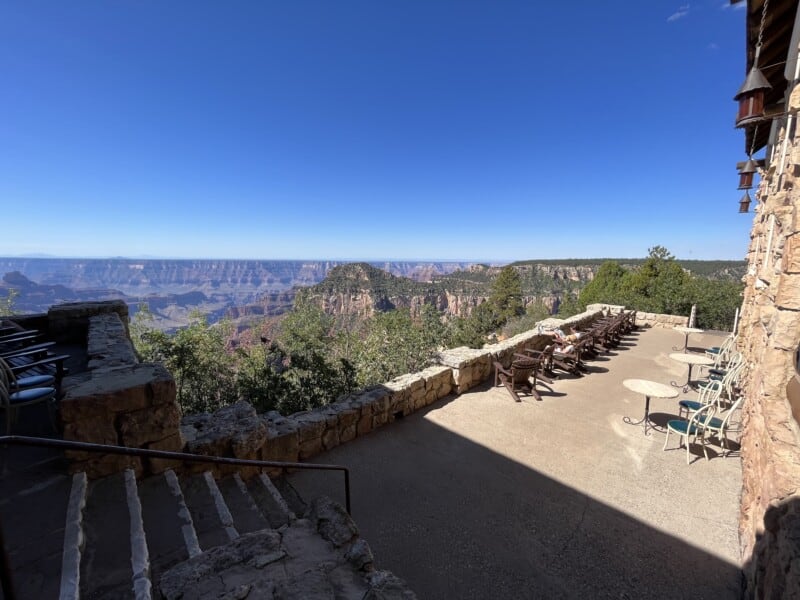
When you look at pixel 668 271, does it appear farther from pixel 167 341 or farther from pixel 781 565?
pixel 167 341

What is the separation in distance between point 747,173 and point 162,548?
9864 millimetres

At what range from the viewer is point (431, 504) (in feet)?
11.2

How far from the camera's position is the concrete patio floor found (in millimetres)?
2643

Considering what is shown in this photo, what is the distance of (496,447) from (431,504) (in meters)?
1.37

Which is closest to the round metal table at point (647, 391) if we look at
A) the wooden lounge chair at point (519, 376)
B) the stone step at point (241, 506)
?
the wooden lounge chair at point (519, 376)

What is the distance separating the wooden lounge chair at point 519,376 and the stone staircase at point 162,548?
4208 millimetres

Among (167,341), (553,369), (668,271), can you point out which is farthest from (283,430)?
(668,271)

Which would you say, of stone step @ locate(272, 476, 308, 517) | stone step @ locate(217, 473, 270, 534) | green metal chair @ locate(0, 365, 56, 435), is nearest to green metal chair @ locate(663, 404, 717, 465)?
stone step @ locate(272, 476, 308, 517)

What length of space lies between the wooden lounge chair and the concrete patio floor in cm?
52

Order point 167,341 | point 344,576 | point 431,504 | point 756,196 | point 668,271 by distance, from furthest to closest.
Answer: point 668,271
point 167,341
point 756,196
point 431,504
point 344,576

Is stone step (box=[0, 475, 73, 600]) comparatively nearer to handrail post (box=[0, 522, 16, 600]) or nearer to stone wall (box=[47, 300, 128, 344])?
handrail post (box=[0, 522, 16, 600])

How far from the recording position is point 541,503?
342 cm

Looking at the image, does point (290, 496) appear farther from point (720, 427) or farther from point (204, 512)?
point (720, 427)

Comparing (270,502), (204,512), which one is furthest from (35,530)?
(270,502)
